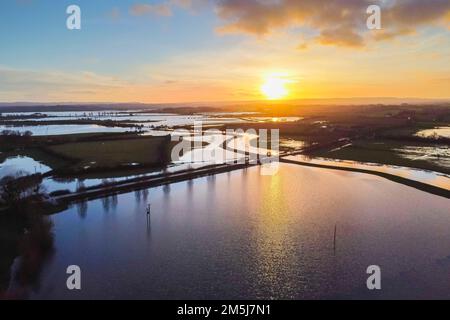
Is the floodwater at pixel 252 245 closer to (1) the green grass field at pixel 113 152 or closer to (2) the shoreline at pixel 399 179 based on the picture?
(2) the shoreline at pixel 399 179

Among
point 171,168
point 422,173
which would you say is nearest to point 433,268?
point 422,173

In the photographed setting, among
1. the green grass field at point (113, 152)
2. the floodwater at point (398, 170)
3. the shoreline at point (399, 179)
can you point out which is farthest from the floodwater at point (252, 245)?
the green grass field at point (113, 152)

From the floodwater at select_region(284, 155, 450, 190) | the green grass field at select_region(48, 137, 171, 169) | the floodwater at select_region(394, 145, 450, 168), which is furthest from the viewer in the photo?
the floodwater at select_region(394, 145, 450, 168)

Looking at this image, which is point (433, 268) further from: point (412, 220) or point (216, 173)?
point (216, 173)

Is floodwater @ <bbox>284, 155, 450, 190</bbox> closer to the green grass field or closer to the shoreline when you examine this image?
the shoreline

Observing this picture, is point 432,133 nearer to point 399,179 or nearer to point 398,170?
point 398,170

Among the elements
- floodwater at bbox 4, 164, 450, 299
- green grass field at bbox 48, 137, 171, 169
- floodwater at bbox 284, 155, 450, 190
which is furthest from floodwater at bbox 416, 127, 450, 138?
green grass field at bbox 48, 137, 171, 169

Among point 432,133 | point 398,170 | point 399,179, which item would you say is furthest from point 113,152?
point 432,133

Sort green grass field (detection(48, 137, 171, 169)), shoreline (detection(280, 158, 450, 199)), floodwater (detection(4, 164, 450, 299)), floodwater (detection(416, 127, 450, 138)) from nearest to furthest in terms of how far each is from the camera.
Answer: floodwater (detection(4, 164, 450, 299))
shoreline (detection(280, 158, 450, 199))
green grass field (detection(48, 137, 171, 169))
floodwater (detection(416, 127, 450, 138))
